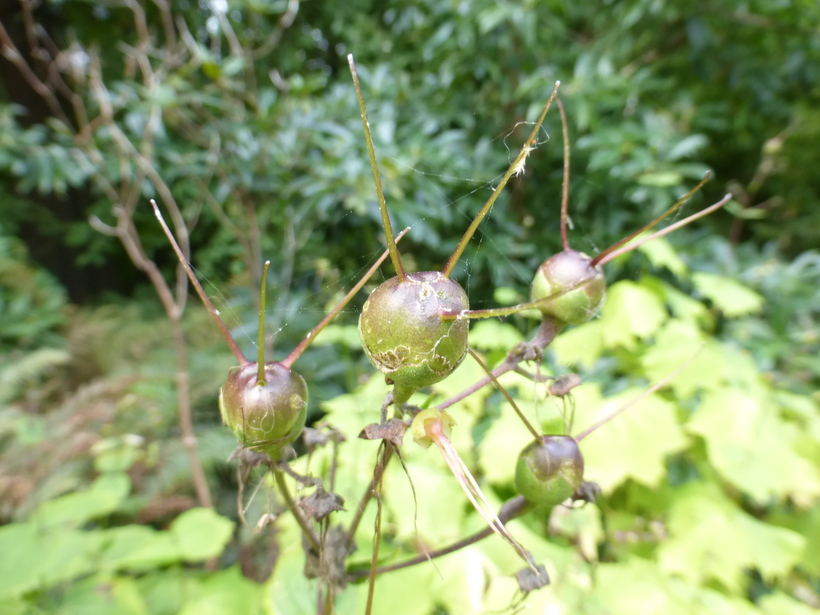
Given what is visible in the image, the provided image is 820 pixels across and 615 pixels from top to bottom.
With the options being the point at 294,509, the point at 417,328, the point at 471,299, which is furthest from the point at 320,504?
the point at 471,299

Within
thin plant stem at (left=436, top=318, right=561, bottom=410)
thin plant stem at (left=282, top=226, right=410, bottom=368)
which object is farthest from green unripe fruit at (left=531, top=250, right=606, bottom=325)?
thin plant stem at (left=282, top=226, right=410, bottom=368)

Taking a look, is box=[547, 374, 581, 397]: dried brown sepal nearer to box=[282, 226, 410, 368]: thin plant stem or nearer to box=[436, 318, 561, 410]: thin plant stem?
box=[436, 318, 561, 410]: thin plant stem

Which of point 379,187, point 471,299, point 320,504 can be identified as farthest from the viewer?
point 471,299

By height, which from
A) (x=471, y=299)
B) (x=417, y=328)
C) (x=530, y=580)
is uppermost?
(x=471, y=299)

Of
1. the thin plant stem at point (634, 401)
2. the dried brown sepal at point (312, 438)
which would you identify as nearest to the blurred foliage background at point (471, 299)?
the thin plant stem at point (634, 401)

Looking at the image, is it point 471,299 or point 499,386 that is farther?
point 471,299

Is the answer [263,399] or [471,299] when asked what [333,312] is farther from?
[471,299]

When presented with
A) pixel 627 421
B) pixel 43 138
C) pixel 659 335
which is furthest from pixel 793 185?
pixel 43 138
